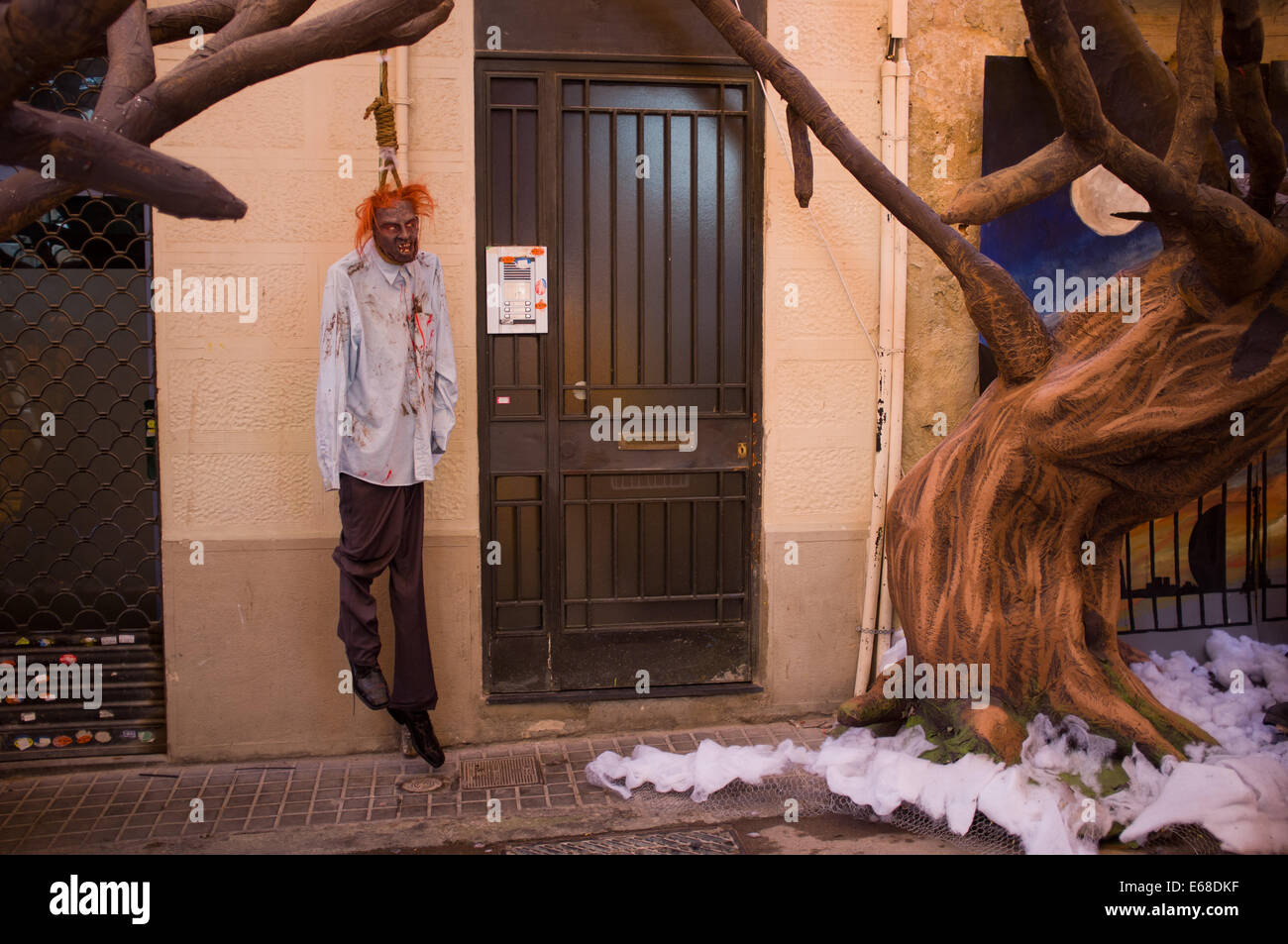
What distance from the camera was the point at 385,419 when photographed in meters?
4.36

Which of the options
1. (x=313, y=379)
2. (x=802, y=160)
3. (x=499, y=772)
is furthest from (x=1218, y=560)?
(x=313, y=379)

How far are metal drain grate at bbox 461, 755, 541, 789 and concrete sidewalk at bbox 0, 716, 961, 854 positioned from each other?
0.04 metres

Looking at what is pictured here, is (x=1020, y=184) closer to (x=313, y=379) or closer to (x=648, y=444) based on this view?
(x=648, y=444)

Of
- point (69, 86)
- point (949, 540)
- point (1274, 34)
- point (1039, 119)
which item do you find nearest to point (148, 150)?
point (949, 540)

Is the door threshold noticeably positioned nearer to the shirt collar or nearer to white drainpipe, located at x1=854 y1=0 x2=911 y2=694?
white drainpipe, located at x1=854 y1=0 x2=911 y2=694

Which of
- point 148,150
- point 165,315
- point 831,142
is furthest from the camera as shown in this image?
point 165,315

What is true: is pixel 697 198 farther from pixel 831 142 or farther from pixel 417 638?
pixel 417 638

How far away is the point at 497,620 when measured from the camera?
5.14 m

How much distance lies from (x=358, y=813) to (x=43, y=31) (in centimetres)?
336

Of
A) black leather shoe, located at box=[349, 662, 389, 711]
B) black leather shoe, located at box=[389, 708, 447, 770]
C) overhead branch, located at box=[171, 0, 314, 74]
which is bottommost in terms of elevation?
black leather shoe, located at box=[389, 708, 447, 770]

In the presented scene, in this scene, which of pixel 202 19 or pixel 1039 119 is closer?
pixel 202 19

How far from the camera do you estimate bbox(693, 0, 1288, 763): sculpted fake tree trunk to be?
343cm

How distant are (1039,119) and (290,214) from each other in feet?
12.0

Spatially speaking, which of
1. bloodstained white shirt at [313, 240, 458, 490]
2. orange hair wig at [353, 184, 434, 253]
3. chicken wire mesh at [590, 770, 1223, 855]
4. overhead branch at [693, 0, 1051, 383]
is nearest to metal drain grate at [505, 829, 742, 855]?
chicken wire mesh at [590, 770, 1223, 855]
